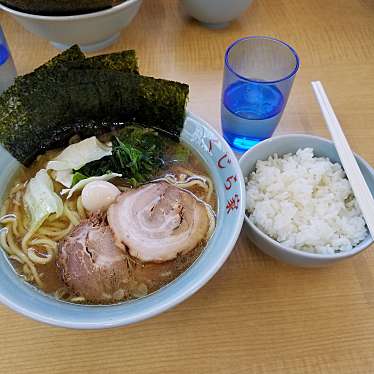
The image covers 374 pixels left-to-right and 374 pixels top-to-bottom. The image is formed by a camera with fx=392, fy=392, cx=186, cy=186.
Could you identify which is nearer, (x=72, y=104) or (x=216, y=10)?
(x=72, y=104)

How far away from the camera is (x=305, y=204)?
985 mm

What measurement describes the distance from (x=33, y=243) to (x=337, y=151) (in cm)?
83

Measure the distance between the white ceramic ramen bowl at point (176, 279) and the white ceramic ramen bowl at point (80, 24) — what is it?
0.53 m

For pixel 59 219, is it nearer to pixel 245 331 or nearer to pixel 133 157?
pixel 133 157

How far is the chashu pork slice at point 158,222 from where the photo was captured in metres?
0.88

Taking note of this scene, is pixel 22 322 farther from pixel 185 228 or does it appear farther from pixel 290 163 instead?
pixel 290 163

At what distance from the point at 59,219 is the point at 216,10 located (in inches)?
41.9

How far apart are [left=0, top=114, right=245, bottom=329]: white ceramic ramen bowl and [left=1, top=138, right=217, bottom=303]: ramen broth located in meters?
0.03

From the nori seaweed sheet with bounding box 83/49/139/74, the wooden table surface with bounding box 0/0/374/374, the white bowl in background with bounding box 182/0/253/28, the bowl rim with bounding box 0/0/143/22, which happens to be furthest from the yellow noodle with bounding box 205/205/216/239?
the white bowl in background with bounding box 182/0/253/28

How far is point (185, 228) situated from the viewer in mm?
921

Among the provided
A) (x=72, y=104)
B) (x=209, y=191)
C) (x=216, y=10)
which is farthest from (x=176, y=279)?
(x=216, y=10)

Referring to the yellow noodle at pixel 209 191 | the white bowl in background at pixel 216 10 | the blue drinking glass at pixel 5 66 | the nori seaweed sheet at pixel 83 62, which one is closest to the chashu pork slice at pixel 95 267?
the yellow noodle at pixel 209 191

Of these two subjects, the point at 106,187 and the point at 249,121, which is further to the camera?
the point at 249,121

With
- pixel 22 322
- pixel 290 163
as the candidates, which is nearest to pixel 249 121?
pixel 290 163
